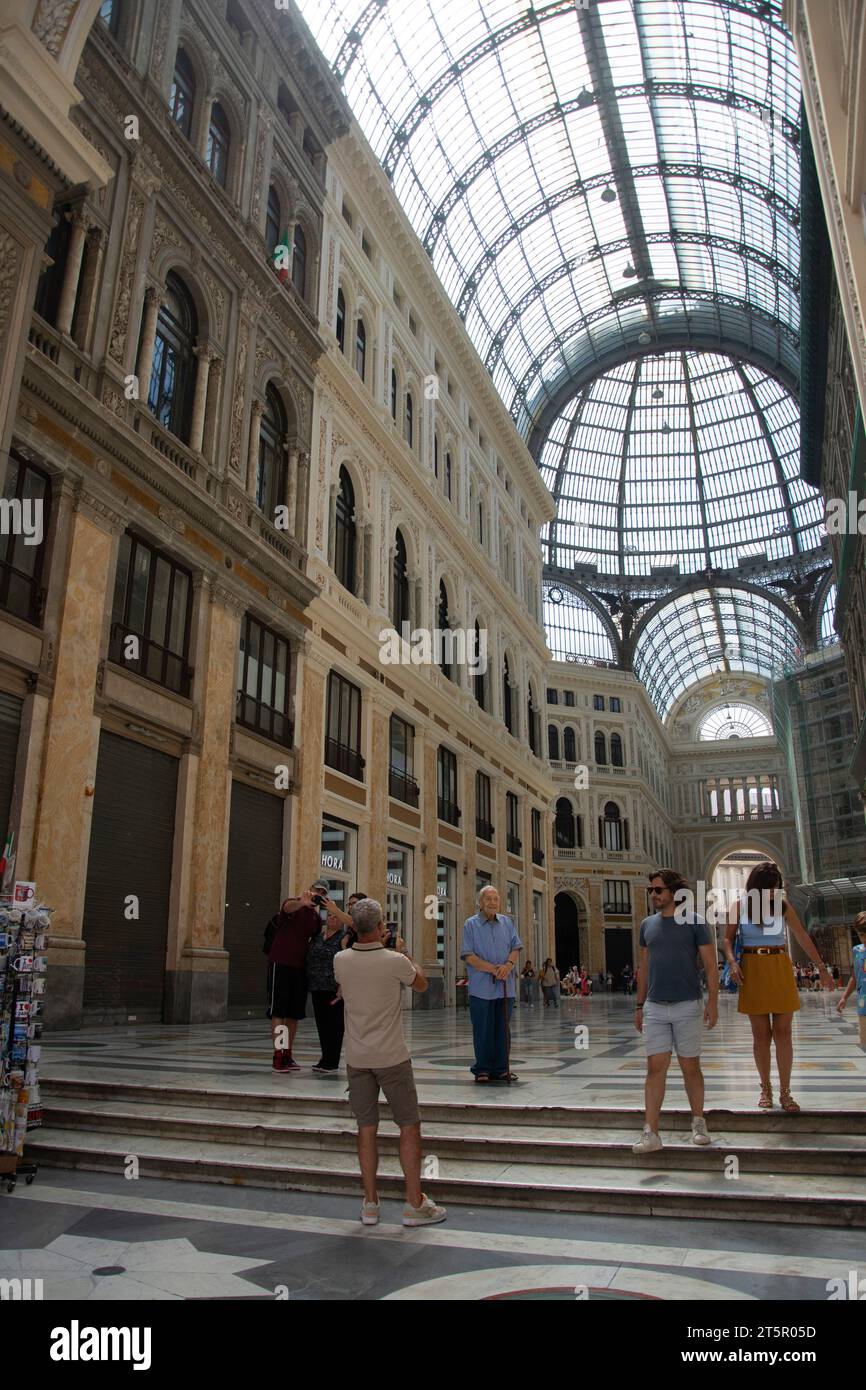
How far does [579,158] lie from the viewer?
37.1m

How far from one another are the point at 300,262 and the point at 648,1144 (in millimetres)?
19662

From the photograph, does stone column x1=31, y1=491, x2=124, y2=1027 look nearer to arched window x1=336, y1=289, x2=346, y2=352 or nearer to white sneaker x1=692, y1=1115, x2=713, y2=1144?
white sneaker x1=692, y1=1115, x2=713, y2=1144

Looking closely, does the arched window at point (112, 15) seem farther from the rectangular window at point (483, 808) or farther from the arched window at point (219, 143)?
the rectangular window at point (483, 808)

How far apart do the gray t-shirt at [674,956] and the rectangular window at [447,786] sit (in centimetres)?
1942

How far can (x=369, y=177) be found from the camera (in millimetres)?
23188

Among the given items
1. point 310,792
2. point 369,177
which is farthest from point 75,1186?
point 369,177

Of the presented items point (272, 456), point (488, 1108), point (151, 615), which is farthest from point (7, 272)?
point (272, 456)

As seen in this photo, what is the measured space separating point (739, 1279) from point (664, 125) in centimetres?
4228

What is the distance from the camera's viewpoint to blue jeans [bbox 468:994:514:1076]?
7.34 metres

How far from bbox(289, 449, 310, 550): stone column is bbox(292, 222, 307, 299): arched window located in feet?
13.2

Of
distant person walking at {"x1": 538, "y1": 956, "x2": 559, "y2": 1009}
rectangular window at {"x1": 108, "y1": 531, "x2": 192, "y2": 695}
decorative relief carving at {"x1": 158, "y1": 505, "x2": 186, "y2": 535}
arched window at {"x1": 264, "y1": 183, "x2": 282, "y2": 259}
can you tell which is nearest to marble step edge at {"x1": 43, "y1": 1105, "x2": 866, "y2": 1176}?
rectangular window at {"x1": 108, "y1": 531, "x2": 192, "y2": 695}

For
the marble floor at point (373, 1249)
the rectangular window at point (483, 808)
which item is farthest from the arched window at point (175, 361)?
the rectangular window at point (483, 808)

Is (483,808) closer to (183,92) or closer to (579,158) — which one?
(183,92)
